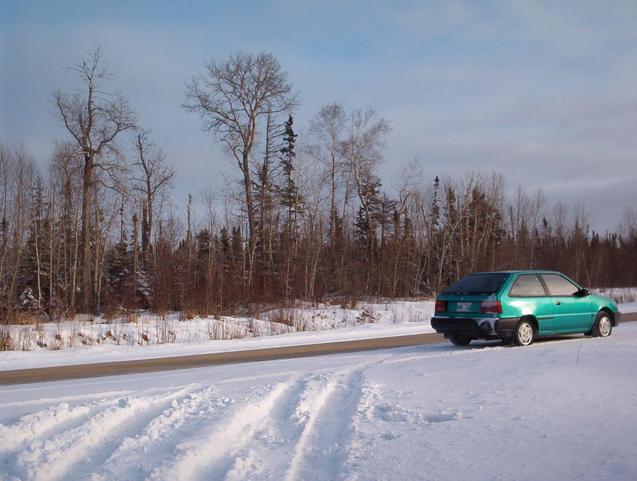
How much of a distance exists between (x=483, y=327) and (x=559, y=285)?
2.54 m

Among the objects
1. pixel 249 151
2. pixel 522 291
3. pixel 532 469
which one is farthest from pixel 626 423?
pixel 249 151

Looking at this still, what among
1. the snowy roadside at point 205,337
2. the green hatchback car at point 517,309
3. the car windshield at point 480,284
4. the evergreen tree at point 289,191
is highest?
the evergreen tree at point 289,191

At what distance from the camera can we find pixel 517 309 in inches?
515

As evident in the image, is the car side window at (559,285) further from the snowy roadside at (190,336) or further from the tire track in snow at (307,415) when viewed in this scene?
the tire track in snow at (307,415)

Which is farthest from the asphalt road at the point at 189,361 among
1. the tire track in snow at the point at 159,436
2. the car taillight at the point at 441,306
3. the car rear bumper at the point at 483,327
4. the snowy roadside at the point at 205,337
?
the tire track in snow at the point at 159,436

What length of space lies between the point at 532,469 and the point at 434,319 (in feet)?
30.3

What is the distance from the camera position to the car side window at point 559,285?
1393cm

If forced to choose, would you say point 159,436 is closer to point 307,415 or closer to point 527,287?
point 307,415

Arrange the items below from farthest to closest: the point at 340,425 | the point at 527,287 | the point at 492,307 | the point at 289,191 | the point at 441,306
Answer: the point at 289,191 → the point at 441,306 → the point at 527,287 → the point at 492,307 → the point at 340,425

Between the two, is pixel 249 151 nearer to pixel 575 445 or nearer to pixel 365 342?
pixel 365 342

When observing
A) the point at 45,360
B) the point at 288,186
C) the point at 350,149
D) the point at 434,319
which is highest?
the point at 350,149

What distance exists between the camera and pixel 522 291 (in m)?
13.4

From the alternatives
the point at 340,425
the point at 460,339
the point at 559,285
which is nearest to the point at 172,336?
the point at 460,339

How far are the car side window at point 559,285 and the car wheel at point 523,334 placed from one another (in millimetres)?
1087
